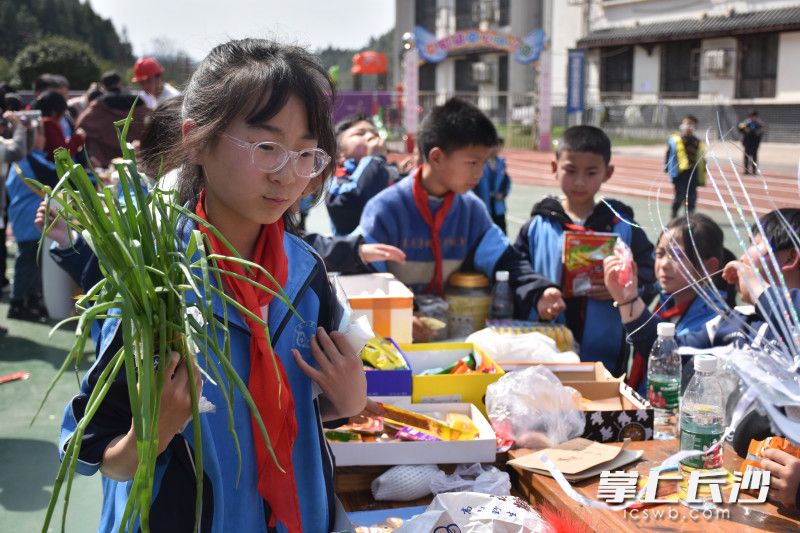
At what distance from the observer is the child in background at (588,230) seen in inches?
117

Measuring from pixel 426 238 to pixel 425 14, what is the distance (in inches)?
1439

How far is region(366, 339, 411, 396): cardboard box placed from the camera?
6.90 ft

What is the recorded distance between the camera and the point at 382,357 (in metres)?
2.14

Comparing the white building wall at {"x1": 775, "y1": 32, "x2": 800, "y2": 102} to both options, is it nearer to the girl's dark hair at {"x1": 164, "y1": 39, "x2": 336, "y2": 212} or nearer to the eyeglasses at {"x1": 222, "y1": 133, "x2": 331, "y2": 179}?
the girl's dark hair at {"x1": 164, "y1": 39, "x2": 336, "y2": 212}

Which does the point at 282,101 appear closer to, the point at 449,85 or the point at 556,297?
the point at 556,297

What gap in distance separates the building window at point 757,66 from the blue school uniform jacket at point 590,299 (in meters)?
23.8

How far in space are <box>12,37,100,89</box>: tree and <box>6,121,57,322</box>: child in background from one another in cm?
2058

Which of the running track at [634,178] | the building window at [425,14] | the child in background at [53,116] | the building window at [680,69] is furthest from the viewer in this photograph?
the building window at [425,14]

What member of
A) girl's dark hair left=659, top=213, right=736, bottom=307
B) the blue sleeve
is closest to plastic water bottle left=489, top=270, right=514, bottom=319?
girl's dark hair left=659, top=213, right=736, bottom=307

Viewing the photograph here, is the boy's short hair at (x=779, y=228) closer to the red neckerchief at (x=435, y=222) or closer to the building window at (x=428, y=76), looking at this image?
the red neckerchief at (x=435, y=222)

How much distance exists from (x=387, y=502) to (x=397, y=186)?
1509mm

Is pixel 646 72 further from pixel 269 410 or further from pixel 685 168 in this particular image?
pixel 269 410

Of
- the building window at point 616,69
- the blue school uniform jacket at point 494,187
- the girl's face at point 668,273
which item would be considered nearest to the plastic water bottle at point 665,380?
the girl's face at point 668,273

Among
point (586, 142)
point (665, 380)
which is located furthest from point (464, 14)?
point (665, 380)
